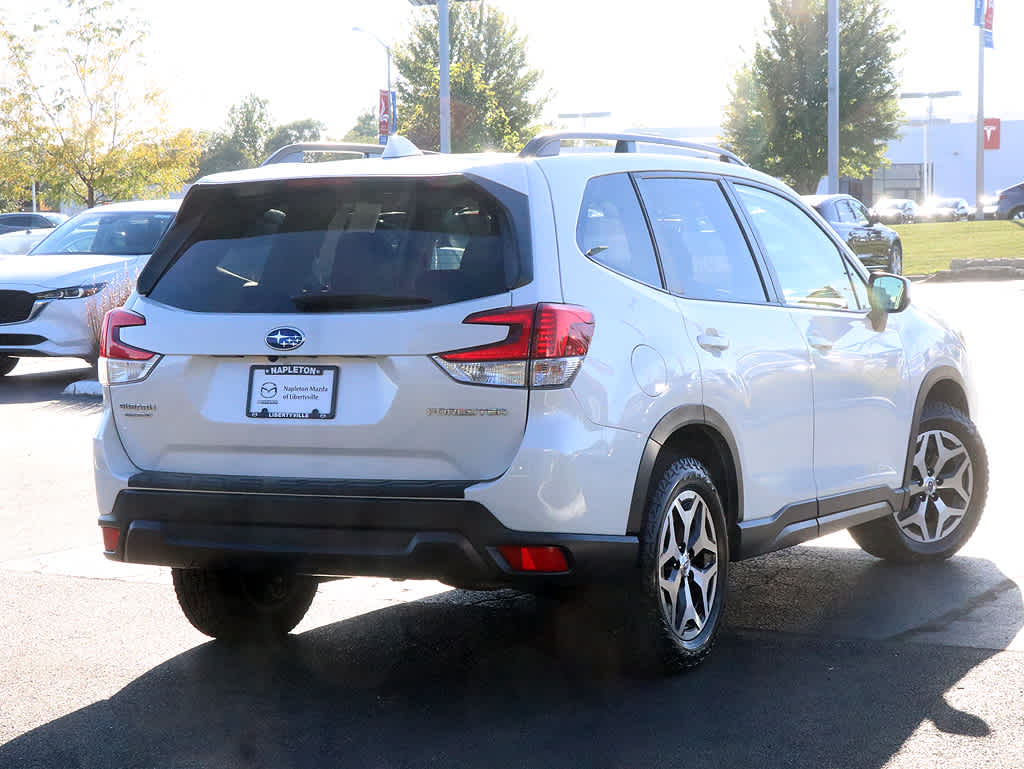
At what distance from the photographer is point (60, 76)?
3731 cm

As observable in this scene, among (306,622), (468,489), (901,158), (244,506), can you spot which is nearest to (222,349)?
(244,506)

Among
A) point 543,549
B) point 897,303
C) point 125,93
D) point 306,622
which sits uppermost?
point 125,93

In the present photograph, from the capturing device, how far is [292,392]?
15.1 ft

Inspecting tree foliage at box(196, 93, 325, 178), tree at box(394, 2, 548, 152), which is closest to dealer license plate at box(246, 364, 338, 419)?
tree at box(394, 2, 548, 152)

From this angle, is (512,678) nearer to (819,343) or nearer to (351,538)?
(351,538)

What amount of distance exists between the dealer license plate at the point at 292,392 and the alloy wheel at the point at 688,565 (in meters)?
1.14

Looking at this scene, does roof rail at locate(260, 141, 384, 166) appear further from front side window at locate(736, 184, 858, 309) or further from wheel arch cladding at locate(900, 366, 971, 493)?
wheel arch cladding at locate(900, 366, 971, 493)

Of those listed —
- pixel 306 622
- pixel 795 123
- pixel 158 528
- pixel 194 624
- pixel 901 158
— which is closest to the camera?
pixel 158 528

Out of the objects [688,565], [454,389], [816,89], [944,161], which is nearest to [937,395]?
[688,565]

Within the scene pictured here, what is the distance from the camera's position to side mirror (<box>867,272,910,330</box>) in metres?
6.26

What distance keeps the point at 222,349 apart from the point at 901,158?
107m

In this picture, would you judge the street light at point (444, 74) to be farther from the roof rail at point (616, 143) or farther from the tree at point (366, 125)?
the tree at point (366, 125)

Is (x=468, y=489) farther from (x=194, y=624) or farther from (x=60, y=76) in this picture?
(x=60, y=76)

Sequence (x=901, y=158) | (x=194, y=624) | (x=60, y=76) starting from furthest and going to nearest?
(x=901, y=158) → (x=60, y=76) → (x=194, y=624)
